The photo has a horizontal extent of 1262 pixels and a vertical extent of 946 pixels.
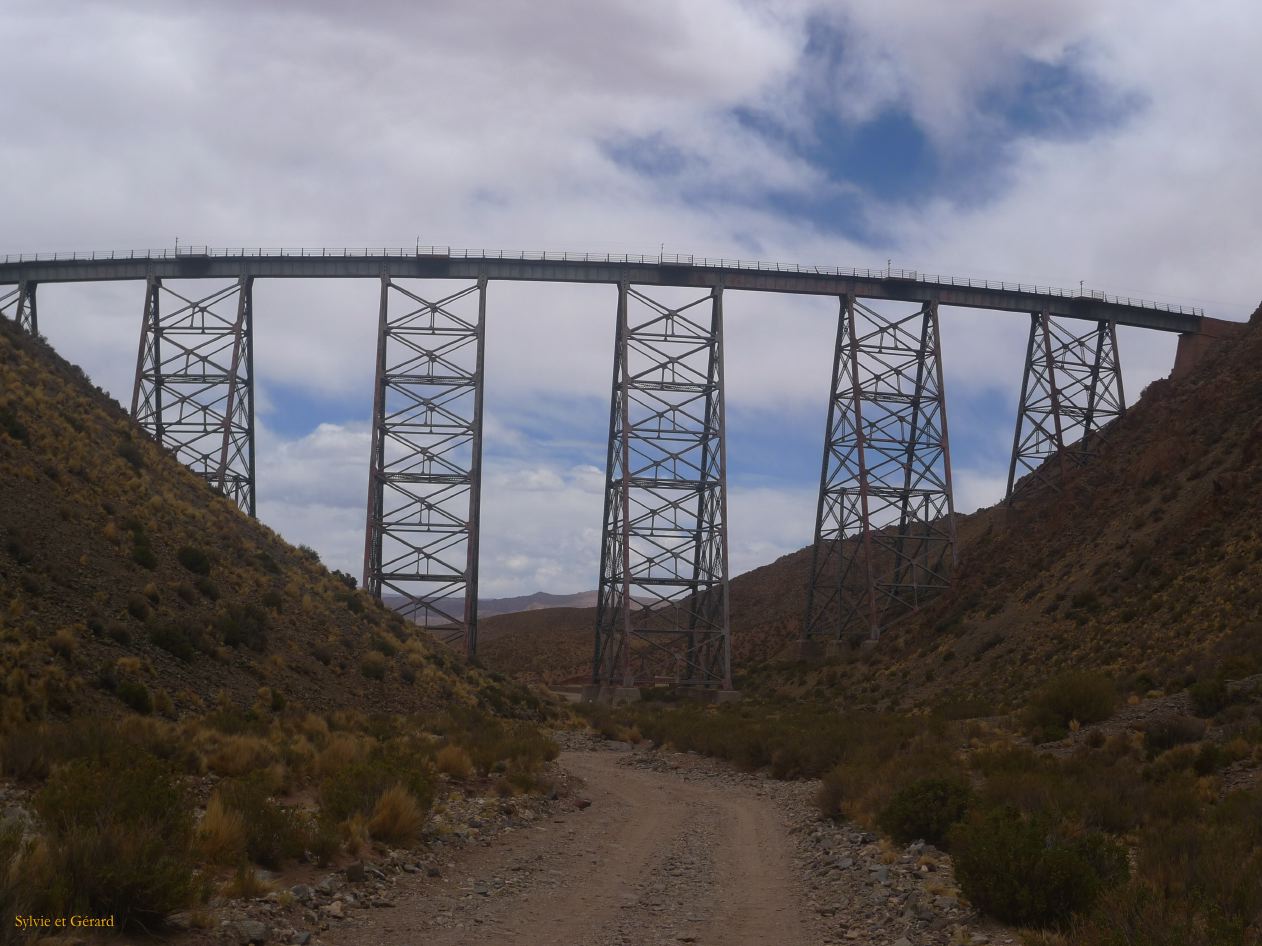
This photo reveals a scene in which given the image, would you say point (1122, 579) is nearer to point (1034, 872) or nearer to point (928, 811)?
point (928, 811)

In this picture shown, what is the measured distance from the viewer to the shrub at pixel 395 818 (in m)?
9.01

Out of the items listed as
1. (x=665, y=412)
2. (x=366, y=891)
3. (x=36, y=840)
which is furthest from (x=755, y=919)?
(x=665, y=412)

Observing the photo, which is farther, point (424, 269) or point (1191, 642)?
point (424, 269)

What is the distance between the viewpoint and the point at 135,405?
32.2 metres

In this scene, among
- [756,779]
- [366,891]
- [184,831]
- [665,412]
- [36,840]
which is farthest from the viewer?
[665,412]

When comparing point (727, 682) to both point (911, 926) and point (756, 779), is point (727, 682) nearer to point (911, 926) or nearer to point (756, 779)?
point (756, 779)

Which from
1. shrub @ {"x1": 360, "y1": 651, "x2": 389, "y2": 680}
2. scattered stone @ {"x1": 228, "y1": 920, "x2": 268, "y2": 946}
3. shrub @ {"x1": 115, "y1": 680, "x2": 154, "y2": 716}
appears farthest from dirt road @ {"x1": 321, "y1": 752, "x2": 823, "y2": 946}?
shrub @ {"x1": 360, "y1": 651, "x2": 389, "y2": 680}

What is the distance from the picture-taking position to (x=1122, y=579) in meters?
25.6

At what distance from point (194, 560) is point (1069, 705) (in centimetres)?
1399

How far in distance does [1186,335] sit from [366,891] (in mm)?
37805

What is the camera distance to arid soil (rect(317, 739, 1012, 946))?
6996 mm

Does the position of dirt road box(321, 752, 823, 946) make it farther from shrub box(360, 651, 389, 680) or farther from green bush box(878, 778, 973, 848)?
shrub box(360, 651, 389, 680)

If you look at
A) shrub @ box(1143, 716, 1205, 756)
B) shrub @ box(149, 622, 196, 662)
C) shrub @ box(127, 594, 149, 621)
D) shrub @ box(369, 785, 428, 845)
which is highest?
shrub @ box(127, 594, 149, 621)

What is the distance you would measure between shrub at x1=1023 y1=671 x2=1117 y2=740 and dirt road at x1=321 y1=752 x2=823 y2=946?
15.2 ft
